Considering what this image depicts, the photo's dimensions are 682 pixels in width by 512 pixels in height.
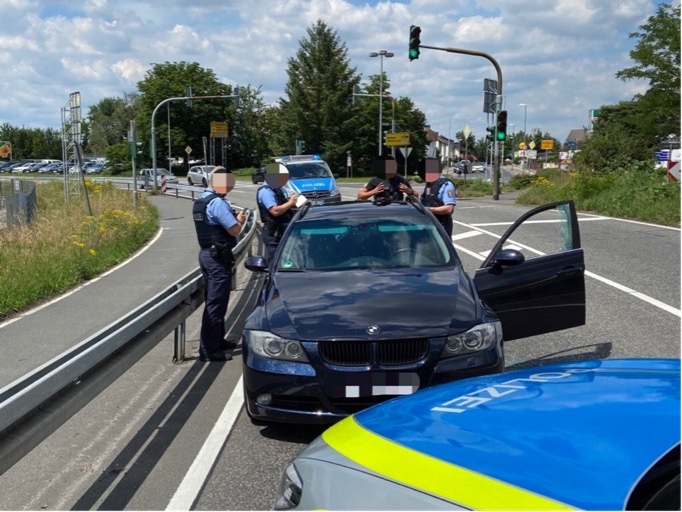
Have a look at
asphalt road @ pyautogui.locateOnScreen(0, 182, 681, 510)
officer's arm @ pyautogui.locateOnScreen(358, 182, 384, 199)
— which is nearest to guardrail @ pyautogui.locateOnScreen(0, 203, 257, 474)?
asphalt road @ pyautogui.locateOnScreen(0, 182, 681, 510)

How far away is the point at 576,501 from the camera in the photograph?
6.03 ft

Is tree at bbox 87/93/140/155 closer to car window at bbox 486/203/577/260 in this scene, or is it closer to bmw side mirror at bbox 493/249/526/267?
car window at bbox 486/203/577/260

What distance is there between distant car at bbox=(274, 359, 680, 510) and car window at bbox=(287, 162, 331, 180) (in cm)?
2221

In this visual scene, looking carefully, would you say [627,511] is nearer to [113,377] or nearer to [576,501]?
[576,501]

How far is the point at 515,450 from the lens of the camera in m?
2.11

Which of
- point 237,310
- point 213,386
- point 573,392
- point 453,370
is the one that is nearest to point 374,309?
point 453,370

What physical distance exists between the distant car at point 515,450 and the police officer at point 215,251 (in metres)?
4.47

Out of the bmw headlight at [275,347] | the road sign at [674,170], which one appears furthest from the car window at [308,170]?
the bmw headlight at [275,347]

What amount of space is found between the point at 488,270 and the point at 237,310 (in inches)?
182

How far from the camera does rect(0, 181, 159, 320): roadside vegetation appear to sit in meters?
12.1

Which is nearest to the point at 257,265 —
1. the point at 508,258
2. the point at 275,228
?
the point at 508,258

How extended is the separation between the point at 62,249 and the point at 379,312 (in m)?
12.3

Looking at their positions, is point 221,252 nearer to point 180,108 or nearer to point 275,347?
point 275,347

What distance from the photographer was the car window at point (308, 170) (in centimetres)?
2480
